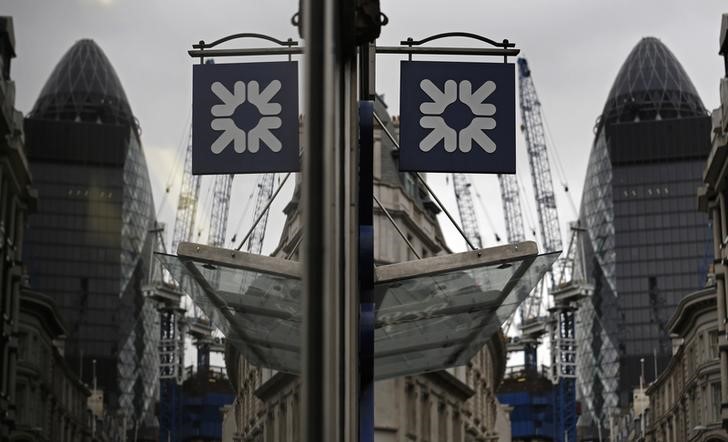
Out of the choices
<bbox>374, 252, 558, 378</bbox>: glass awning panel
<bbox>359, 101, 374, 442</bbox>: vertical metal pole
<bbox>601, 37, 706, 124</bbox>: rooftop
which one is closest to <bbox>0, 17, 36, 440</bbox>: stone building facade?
<bbox>359, 101, 374, 442</bbox>: vertical metal pole

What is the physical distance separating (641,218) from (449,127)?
568 feet

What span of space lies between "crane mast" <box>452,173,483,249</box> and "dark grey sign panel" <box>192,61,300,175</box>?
511 feet

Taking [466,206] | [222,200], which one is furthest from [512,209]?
[222,200]

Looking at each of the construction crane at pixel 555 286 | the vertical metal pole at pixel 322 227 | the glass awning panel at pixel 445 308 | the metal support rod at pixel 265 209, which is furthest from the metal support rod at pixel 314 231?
the construction crane at pixel 555 286

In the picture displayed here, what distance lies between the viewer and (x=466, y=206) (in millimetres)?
171875

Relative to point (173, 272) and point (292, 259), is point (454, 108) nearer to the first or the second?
point (173, 272)

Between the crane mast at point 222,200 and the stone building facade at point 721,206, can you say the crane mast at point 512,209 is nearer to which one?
the stone building facade at point 721,206

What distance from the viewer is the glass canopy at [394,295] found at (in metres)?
9.99

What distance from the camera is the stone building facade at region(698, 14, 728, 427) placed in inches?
2377

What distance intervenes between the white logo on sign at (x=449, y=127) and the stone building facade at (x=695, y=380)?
162 feet

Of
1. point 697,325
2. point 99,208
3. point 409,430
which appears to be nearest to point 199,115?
point 99,208

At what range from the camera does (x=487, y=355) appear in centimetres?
8738

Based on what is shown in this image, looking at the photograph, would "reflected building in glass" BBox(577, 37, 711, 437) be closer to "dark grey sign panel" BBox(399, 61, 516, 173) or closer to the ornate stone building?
the ornate stone building

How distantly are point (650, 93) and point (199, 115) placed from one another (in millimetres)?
155407
